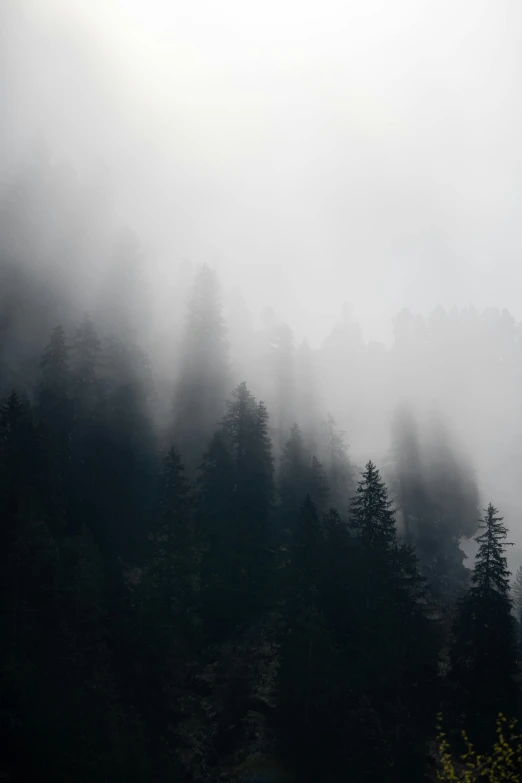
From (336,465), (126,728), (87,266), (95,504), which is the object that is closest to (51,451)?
(95,504)

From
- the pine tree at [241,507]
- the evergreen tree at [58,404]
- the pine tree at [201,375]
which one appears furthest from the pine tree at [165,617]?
the pine tree at [201,375]

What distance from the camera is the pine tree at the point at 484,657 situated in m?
33.8

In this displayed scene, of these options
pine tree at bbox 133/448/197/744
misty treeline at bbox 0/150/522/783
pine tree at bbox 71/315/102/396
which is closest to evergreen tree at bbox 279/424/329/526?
misty treeline at bbox 0/150/522/783

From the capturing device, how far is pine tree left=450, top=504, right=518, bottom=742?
33812 mm

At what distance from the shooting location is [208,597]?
42125mm

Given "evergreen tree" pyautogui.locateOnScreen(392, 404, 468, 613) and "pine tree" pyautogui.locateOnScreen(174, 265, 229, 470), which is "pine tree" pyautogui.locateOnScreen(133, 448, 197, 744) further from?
"evergreen tree" pyautogui.locateOnScreen(392, 404, 468, 613)

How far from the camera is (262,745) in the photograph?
34.4 m

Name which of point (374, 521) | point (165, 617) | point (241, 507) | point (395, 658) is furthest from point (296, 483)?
point (395, 658)

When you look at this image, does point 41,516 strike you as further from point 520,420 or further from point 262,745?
point 520,420

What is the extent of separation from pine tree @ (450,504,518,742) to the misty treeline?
11cm

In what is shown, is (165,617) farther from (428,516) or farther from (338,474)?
(428,516)

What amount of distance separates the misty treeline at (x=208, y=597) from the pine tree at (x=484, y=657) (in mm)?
115

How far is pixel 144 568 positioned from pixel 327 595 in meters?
13.4

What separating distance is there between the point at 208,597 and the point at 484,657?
1801 centimetres
